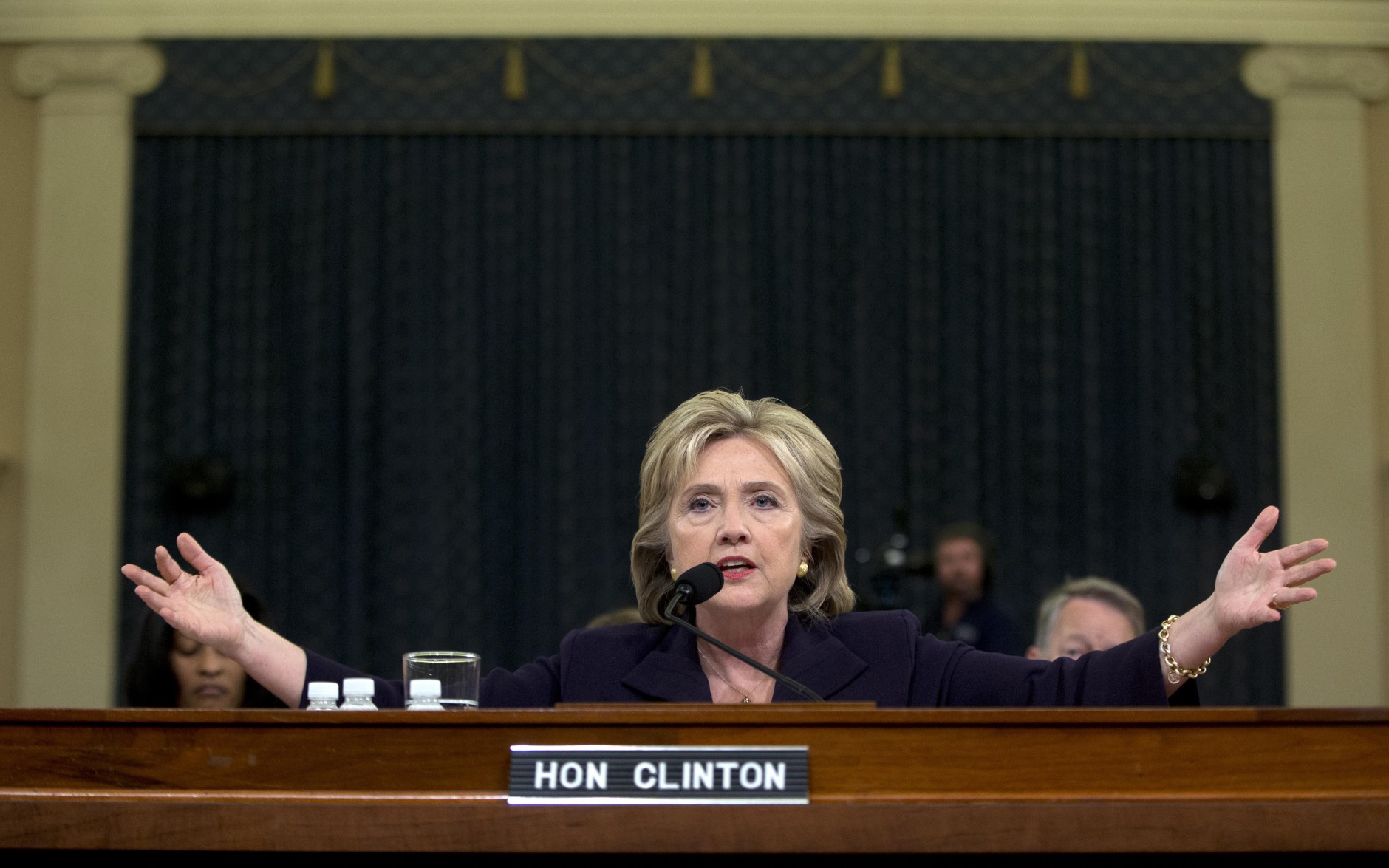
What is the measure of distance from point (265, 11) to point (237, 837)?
617cm

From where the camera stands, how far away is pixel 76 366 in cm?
672

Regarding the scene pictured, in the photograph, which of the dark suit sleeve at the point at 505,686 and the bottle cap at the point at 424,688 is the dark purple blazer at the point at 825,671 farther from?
the bottle cap at the point at 424,688

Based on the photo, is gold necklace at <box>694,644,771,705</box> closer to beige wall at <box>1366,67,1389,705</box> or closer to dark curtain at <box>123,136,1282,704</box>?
dark curtain at <box>123,136,1282,704</box>

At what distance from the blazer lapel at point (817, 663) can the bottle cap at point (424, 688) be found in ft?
1.73

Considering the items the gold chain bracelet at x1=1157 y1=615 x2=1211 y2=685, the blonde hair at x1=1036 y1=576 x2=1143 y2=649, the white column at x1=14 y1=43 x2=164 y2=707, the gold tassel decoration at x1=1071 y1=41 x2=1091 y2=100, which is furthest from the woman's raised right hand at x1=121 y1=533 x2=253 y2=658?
the gold tassel decoration at x1=1071 y1=41 x2=1091 y2=100

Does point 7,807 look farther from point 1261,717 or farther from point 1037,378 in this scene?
point 1037,378

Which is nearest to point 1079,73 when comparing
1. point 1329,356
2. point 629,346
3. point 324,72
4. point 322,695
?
point 1329,356

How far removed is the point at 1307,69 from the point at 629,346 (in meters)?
3.36

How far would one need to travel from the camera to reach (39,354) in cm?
667

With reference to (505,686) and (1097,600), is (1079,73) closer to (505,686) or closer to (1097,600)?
(1097,600)

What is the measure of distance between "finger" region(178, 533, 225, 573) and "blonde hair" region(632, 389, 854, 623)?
0.65 meters

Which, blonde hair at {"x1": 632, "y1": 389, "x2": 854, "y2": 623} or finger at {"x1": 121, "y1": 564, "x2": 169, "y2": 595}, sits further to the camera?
blonde hair at {"x1": 632, "y1": 389, "x2": 854, "y2": 623}

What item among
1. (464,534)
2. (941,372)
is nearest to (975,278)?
(941,372)

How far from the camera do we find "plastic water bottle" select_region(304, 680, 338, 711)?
5.67ft
